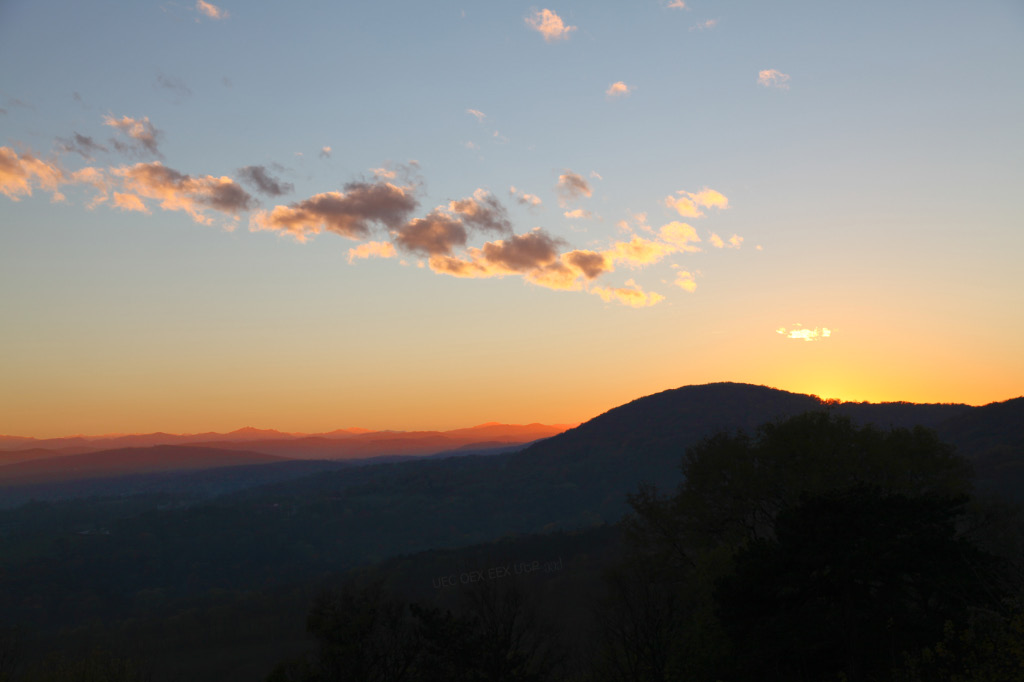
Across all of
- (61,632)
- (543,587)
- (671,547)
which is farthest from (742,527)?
(61,632)

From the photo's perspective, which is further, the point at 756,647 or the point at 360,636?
the point at 360,636

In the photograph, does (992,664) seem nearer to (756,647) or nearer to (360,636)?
(756,647)

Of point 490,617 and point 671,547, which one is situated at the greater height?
point 671,547

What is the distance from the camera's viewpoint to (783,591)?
90.5 feet

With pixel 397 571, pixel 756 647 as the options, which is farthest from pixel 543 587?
pixel 756 647

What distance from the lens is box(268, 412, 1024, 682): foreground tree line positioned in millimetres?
23922

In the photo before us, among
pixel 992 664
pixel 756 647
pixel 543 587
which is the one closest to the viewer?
pixel 992 664

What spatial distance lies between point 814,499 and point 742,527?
62.2ft

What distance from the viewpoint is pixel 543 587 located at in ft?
494

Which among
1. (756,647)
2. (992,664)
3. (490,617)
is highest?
(992,664)

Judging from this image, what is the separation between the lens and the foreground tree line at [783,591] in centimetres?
2392

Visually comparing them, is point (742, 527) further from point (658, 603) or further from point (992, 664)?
point (992, 664)

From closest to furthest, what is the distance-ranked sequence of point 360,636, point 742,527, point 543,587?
point 360,636 < point 742,527 < point 543,587

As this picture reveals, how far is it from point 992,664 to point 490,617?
1273 inches
